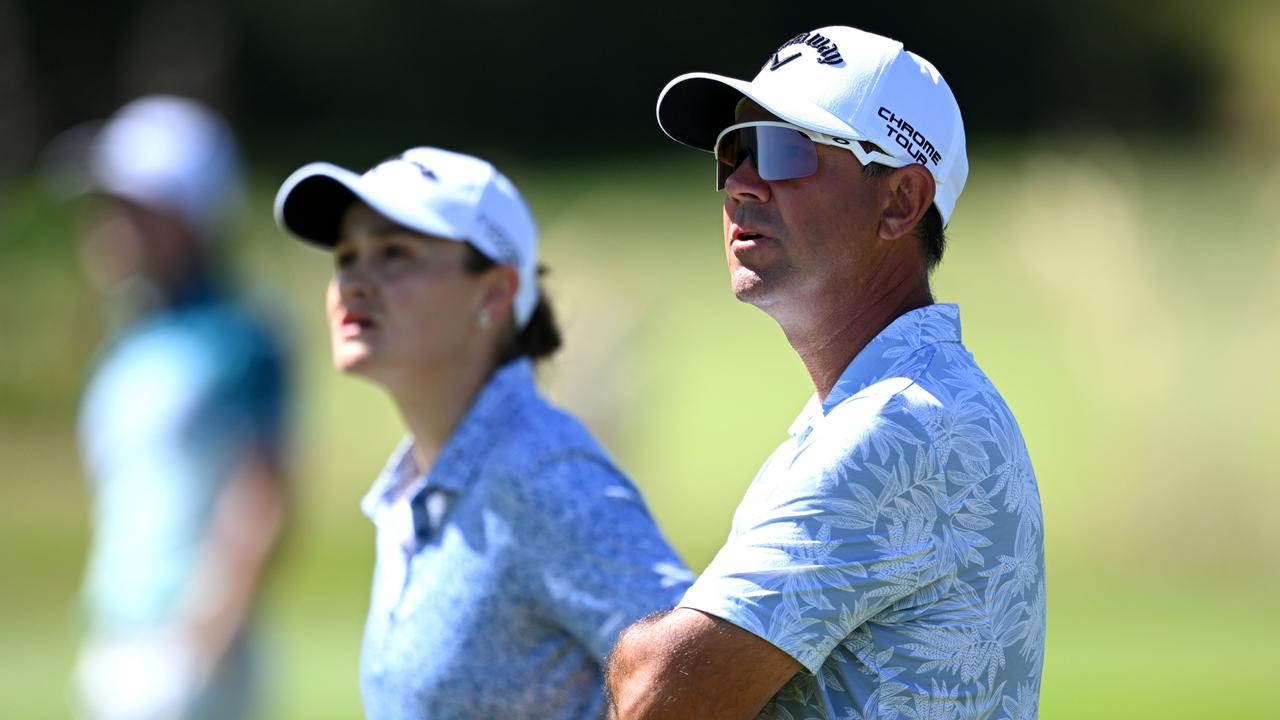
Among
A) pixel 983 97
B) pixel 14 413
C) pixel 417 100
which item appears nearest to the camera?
pixel 14 413

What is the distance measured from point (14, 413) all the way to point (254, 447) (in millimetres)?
13505

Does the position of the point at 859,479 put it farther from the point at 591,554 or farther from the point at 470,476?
the point at 470,476

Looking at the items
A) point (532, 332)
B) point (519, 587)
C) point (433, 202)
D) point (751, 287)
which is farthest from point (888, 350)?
point (532, 332)

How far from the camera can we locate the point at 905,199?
3.06 meters

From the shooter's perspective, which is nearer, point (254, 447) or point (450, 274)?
point (450, 274)

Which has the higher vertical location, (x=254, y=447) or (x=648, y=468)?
(x=254, y=447)

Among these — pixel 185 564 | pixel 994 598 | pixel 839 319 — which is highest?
pixel 839 319

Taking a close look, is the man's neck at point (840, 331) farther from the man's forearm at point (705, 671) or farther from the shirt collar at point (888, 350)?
the man's forearm at point (705, 671)

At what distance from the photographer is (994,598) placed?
9.04 feet

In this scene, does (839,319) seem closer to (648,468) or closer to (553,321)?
(553,321)

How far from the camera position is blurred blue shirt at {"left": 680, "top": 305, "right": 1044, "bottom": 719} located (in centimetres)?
266

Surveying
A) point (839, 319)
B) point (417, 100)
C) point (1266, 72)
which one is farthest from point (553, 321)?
point (417, 100)

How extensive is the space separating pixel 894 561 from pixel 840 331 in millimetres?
479

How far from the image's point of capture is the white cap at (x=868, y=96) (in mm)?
2971
